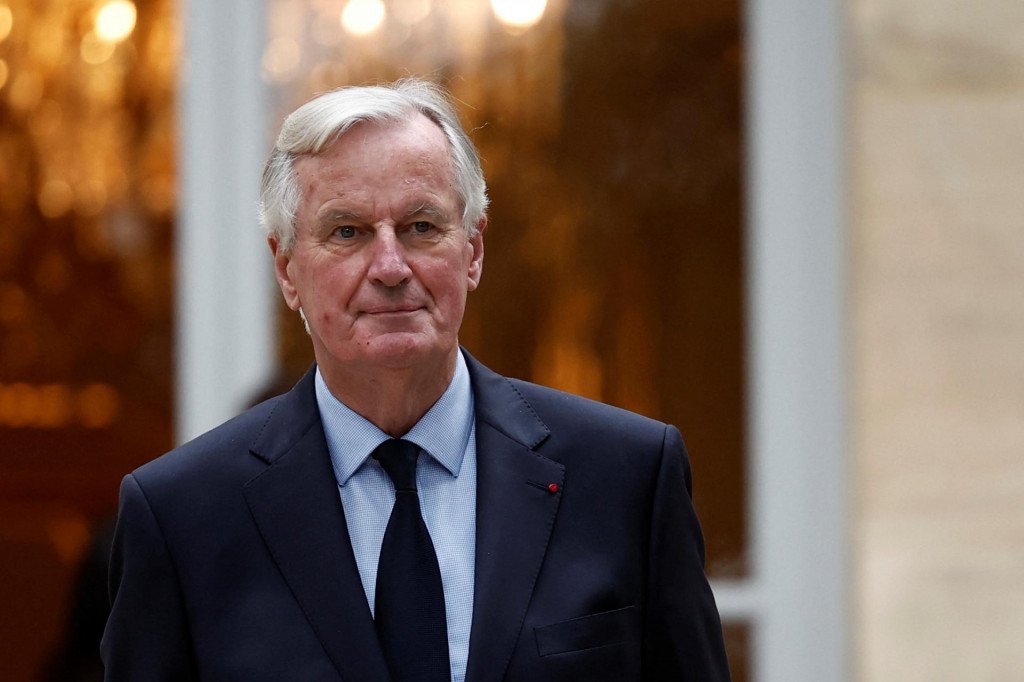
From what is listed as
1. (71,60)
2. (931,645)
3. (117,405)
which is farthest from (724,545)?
(71,60)

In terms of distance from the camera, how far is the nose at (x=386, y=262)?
4.63ft

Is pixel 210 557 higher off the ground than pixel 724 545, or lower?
higher

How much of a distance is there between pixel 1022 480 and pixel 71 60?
9.98ft

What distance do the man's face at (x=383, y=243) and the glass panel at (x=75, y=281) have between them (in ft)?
9.24

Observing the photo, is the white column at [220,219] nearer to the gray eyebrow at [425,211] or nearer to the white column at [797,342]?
the white column at [797,342]

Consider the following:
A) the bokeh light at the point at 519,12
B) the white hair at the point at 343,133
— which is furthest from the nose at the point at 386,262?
the bokeh light at the point at 519,12

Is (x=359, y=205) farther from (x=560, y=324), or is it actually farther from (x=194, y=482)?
(x=560, y=324)

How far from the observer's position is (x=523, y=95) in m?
4.14

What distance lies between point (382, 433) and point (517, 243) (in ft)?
8.44

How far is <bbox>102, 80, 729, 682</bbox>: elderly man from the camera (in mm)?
1438

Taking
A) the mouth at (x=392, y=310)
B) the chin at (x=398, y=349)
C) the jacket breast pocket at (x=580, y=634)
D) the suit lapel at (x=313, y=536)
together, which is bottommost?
the jacket breast pocket at (x=580, y=634)

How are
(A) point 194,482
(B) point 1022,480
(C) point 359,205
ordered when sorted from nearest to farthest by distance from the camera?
1. (C) point 359,205
2. (A) point 194,482
3. (B) point 1022,480

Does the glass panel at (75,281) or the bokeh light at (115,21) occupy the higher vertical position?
the bokeh light at (115,21)

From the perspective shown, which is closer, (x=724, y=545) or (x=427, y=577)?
(x=427, y=577)
